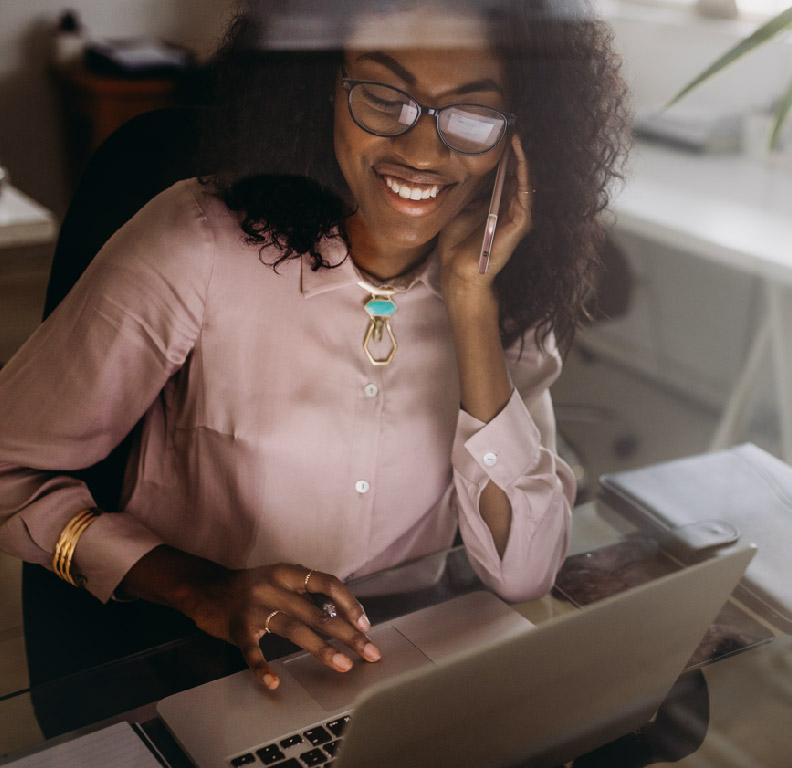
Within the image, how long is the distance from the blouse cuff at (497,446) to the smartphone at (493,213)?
0.14m

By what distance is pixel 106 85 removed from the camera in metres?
0.72

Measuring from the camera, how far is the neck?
0.82m

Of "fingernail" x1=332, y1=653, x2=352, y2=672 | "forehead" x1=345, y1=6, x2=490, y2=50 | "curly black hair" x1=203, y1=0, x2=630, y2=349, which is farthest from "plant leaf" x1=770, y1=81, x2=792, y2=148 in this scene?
"fingernail" x1=332, y1=653, x2=352, y2=672

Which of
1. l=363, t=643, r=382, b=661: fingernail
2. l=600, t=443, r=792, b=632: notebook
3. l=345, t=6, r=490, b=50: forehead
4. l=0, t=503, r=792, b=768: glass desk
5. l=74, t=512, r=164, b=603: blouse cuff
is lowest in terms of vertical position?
l=0, t=503, r=792, b=768: glass desk

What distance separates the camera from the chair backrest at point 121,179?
730 millimetres

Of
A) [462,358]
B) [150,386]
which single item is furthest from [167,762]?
[462,358]

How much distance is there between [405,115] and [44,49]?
285 millimetres

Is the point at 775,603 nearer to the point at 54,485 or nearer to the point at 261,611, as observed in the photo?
the point at 261,611

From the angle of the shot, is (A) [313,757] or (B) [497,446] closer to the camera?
(A) [313,757]

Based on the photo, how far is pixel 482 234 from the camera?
850mm

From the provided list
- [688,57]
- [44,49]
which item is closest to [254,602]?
[44,49]

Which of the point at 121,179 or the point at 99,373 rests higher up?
the point at 121,179

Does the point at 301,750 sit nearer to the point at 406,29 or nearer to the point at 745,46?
the point at 406,29

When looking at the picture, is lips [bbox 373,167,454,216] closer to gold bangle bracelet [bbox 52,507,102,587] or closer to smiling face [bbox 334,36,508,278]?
smiling face [bbox 334,36,508,278]
